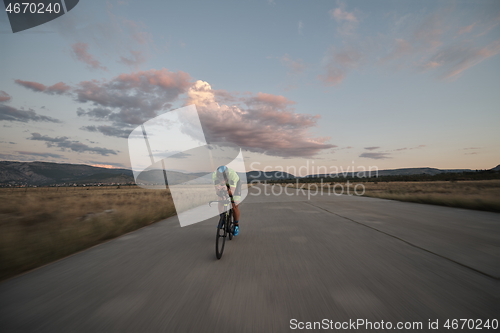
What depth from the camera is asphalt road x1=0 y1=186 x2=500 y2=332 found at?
2.69m

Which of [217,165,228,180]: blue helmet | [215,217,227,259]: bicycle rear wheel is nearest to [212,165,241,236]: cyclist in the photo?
[217,165,228,180]: blue helmet

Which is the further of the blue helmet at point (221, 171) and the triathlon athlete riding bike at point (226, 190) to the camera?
the triathlon athlete riding bike at point (226, 190)

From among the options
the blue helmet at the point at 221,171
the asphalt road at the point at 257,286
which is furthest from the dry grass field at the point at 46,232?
the blue helmet at the point at 221,171

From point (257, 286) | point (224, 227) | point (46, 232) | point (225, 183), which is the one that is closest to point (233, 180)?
point (225, 183)

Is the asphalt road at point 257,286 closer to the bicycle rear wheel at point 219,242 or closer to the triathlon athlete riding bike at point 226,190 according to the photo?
the bicycle rear wheel at point 219,242

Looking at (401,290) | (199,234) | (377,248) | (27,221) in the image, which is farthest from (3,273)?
(377,248)

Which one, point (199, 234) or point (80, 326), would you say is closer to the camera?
point (80, 326)

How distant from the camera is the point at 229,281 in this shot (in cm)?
→ 376

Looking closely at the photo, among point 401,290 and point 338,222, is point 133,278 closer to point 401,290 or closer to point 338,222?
point 401,290

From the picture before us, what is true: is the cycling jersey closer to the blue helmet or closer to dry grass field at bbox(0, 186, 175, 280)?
the blue helmet

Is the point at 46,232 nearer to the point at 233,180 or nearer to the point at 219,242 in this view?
the point at 219,242

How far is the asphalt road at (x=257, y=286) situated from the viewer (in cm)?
269

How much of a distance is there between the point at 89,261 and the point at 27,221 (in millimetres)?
3820

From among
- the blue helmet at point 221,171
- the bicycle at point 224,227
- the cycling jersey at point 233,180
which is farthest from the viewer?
the cycling jersey at point 233,180
